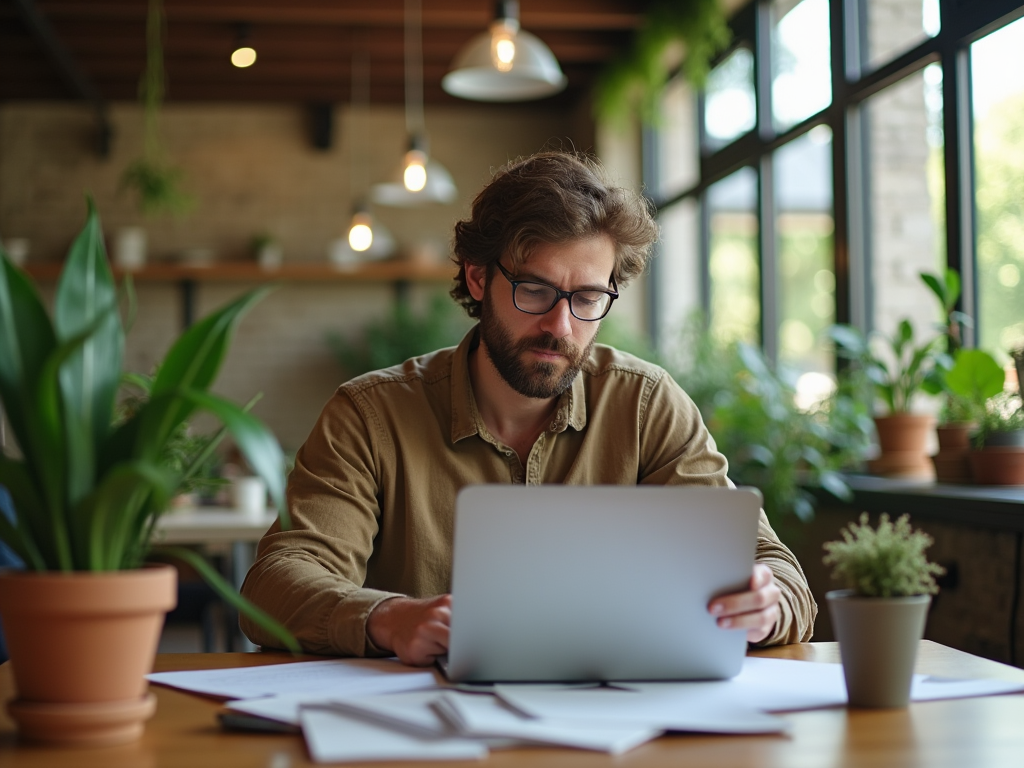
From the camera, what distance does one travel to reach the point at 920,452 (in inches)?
129

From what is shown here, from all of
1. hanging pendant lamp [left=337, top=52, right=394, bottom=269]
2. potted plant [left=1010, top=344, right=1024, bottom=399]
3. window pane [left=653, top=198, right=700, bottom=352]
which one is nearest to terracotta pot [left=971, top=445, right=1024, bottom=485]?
potted plant [left=1010, top=344, right=1024, bottom=399]

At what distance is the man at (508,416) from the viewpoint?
1.70 metres

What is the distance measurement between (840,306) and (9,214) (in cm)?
561

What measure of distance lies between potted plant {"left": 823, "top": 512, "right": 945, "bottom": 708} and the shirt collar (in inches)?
28.8

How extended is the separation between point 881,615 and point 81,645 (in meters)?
0.78

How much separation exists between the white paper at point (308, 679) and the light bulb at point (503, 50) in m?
2.59

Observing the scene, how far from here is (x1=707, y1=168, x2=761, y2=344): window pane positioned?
539cm

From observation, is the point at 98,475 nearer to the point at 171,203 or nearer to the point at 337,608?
the point at 337,608

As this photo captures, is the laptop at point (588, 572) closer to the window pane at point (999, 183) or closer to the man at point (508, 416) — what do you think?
the man at point (508, 416)

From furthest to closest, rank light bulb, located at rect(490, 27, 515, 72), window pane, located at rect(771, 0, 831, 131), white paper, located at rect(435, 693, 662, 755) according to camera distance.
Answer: window pane, located at rect(771, 0, 831, 131) < light bulb, located at rect(490, 27, 515, 72) < white paper, located at rect(435, 693, 662, 755)

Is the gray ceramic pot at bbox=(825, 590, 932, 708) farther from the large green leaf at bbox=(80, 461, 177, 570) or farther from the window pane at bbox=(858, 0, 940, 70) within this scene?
the window pane at bbox=(858, 0, 940, 70)

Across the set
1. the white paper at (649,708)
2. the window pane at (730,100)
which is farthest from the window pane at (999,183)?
the white paper at (649,708)

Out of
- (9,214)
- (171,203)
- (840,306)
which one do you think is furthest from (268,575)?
(9,214)

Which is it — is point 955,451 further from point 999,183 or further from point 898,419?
point 999,183
